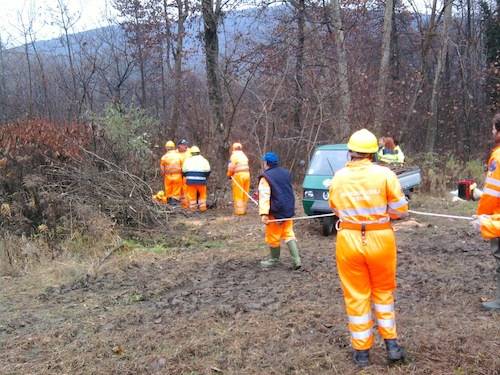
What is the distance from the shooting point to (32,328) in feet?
19.5

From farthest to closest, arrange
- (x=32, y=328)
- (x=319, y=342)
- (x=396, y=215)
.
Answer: (x=32, y=328) < (x=319, y=342) < (x=396, y=215)

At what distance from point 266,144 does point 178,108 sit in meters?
6.83

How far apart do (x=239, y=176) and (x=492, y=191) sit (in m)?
8.45

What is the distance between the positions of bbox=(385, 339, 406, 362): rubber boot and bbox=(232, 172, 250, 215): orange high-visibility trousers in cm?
895

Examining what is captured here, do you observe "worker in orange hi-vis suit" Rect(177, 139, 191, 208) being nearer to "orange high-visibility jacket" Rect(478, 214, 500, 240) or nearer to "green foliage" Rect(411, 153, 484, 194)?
"green foliage" Rect(411, 153, 484, 194)

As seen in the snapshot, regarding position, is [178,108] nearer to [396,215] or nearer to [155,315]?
[155,315]

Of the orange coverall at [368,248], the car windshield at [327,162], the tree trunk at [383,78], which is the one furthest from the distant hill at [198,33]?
the orange coverall at [368,248]

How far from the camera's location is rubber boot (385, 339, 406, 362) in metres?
4.37

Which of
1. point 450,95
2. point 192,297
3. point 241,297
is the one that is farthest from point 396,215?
point 450,95

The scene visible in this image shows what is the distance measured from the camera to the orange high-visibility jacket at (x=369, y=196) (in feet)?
14.3

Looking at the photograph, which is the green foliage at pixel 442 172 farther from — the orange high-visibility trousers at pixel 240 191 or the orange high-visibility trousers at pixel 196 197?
the orange high-visibility trousers at pixel 196 197

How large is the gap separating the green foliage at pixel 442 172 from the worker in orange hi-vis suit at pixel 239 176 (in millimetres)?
6527

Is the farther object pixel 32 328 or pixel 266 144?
pixel 266 144

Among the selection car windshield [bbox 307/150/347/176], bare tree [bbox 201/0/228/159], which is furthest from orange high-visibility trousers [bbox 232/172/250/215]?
bare tree [bbox 201/0/228/159]
